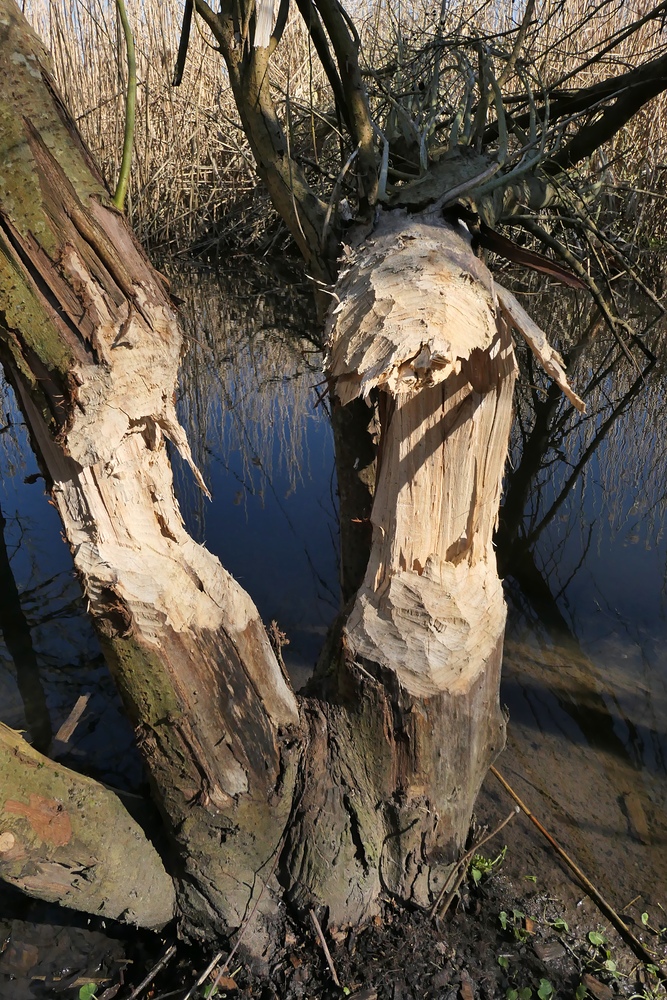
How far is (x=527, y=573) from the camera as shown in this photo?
316 cm

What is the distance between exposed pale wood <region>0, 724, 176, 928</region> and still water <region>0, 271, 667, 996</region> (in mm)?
574

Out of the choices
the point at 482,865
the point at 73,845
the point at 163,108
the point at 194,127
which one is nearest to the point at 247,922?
the point at 73,845

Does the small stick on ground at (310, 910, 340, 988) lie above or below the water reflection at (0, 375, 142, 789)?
below

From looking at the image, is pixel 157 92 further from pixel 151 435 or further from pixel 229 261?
pixel 151 435

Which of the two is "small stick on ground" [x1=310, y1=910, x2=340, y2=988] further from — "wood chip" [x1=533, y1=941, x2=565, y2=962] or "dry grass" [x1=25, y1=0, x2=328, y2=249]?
"dry grass" [x1=25, y1=0, x2=328, y2=249]

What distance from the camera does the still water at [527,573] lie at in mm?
2094

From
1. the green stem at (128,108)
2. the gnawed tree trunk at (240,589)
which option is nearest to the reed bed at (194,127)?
the green stem at (128,108)

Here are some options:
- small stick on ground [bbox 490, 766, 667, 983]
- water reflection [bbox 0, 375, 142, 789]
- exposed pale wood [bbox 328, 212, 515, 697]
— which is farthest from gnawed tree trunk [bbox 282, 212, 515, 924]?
water reflection [bbox 0, 375, 142, 789]

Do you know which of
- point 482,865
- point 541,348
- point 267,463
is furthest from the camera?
point 267,463

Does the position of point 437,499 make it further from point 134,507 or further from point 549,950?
point 549,950

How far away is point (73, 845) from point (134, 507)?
0.66 m

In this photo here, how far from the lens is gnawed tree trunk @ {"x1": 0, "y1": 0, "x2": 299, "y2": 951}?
1.10m

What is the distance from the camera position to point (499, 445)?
4.70 feet

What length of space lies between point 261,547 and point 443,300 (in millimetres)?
2263
